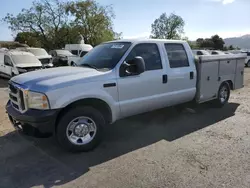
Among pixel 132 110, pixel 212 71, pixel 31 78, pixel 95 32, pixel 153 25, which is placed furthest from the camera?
pixel 153 25

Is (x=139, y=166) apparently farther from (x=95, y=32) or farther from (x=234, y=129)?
(x=95, y=32)

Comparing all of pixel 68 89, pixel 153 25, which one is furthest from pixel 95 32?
pixel 68 89

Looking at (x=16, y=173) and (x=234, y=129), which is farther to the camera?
(x=234, y=129)

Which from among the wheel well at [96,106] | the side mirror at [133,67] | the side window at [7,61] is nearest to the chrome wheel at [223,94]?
the side mirror at [133,67]

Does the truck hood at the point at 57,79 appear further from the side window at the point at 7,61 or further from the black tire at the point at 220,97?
the side window at the point at 7,61

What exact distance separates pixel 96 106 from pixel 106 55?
1.13m

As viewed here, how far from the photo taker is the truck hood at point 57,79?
3.88 metres

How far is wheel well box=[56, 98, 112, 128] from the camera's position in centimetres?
411

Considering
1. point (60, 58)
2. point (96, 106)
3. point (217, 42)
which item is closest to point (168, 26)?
point (217, 42)

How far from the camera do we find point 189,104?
6770mm

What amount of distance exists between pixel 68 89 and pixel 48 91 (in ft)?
1.03

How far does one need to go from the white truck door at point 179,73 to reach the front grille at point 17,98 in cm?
293

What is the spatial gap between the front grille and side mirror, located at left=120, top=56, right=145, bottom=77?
1759 millimetres

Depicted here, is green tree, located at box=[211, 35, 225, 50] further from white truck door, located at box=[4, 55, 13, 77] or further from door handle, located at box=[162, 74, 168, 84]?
door handle, located at box=[162, 74, 168, 84]
